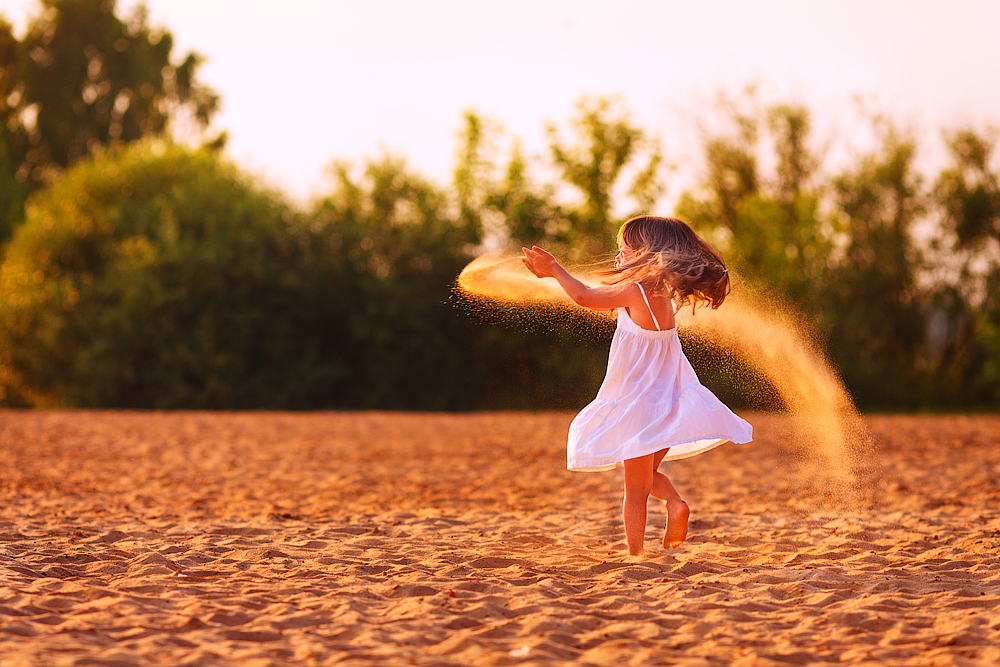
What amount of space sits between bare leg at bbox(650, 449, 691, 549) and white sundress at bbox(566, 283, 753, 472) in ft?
0.70

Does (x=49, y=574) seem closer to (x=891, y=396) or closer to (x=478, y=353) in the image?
(x=478, y=353)

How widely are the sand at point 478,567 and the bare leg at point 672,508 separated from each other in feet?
0.45

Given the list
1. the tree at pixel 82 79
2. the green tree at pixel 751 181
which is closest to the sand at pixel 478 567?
the green tree at pixel 751 181

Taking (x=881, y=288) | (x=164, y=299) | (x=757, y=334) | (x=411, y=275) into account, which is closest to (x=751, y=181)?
(x=881, y=288)

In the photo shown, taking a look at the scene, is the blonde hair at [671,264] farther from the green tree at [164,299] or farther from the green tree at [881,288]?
the green tree at [881,288]

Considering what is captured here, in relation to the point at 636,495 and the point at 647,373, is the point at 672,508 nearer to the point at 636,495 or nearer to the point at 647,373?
the point at 636,495

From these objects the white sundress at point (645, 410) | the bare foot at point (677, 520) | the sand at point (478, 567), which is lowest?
the sand at point (478, 567)

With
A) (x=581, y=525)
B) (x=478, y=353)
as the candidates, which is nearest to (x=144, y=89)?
(x=478, y=353)

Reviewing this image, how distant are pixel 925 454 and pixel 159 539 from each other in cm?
894

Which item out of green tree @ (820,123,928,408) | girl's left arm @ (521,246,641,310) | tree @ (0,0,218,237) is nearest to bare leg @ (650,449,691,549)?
girl's left arm @ (521,246,641,310)

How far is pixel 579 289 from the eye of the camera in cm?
493

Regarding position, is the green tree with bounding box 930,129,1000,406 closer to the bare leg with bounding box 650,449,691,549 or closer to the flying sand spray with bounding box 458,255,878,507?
the flying sand spray with bounding box 458,255,878,507

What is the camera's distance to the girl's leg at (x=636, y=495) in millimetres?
5113

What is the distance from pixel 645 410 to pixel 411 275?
20.3m
